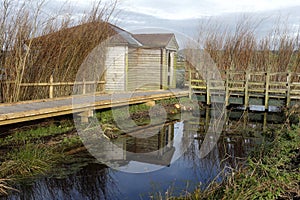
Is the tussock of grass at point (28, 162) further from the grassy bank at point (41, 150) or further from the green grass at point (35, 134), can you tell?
the green grass at point (35, 134)

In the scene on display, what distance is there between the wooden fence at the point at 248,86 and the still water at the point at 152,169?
309cm

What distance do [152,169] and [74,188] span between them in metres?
1.25

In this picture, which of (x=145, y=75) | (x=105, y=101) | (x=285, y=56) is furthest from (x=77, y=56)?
(x=285, y=56)

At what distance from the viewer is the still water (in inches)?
149

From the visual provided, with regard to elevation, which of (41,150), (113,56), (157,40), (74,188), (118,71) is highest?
(157,40)

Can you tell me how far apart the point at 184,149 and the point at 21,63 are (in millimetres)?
3383

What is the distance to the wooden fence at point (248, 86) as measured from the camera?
9.82m

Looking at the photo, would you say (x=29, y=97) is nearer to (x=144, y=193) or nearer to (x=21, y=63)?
(x=21, y=63)

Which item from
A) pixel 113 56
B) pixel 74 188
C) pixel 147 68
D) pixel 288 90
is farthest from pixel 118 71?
pixel 74 188

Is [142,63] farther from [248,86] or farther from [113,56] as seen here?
[248,86]

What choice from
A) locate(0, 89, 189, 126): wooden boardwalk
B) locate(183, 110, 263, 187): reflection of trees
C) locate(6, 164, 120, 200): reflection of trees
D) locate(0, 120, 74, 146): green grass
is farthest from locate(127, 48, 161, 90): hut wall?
locate(6, 164, 120, 200): reflection of trees

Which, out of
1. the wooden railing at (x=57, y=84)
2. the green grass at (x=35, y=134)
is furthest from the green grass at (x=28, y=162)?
the wooden railing at (x=57, y=84)

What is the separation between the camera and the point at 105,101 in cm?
696

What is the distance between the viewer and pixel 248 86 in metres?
10.8
